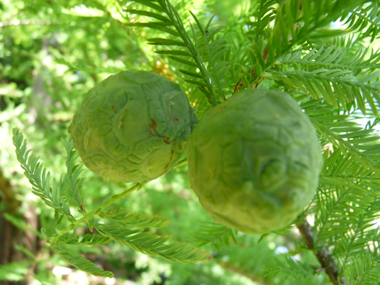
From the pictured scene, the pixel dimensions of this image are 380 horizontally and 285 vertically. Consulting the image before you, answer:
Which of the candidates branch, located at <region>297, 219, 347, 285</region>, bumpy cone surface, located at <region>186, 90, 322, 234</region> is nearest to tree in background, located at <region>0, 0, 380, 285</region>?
branch, located at <region>297, 219, 347, 285</region>

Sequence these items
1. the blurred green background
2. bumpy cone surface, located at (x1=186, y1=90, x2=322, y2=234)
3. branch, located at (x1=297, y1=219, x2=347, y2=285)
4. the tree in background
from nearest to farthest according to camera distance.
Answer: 1. bumpy cone surface, located at (x1=186, y1=90, x2=322, y2=234)
2. the tree in background
3. branch, located at (x1=297, y1=219, x2=347, y2=285)
4. the blurred green background

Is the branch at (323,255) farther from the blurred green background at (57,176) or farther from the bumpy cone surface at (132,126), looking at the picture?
the bumpy cone surface at (132,126)

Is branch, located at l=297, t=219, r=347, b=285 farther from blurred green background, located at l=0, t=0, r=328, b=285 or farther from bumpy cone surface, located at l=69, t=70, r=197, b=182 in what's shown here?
bumpy cone surface, located at l=69, t=70, r=197, b=182

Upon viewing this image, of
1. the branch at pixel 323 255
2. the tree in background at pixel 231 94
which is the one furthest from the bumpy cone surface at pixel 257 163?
Result: the branch at pixel 323 255

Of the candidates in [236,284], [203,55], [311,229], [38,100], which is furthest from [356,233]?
[38,100]

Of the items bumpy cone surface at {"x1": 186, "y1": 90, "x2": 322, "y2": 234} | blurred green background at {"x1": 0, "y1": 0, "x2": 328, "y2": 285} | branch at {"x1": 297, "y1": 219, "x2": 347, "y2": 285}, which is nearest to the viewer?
bumpy cone surface at {"x1": 186, "y1": 90, "x2": 322, "y2": 234}
